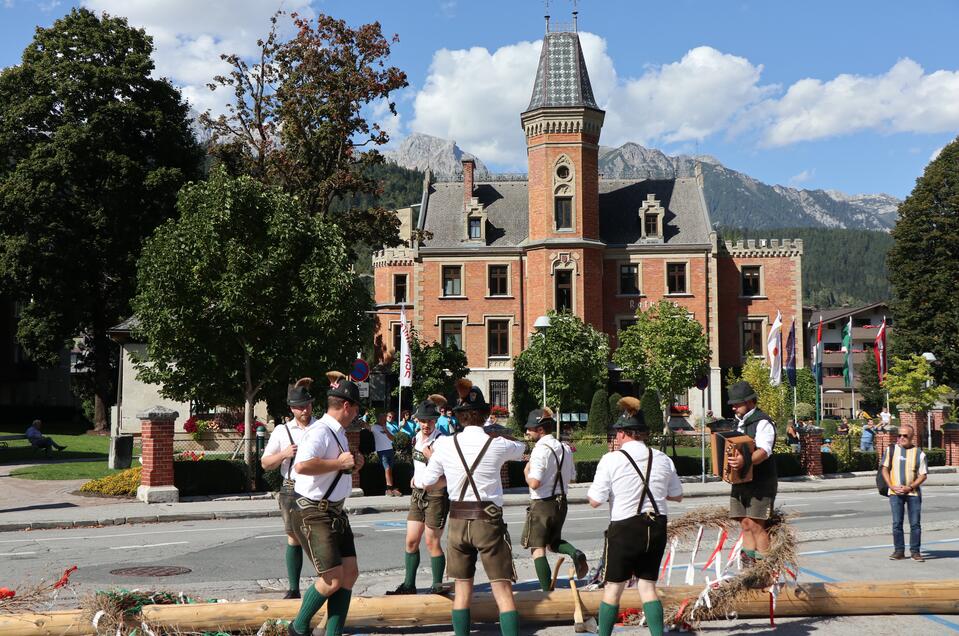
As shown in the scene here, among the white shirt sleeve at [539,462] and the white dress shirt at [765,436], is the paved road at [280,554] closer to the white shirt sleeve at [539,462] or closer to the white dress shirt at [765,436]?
the white shirt sleeve at [539,462]

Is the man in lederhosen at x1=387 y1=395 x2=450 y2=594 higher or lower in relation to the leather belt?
lower

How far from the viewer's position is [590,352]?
4200 cm

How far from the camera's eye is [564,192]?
49500 mm

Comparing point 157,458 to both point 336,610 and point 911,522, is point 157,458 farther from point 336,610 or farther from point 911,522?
point 911,522

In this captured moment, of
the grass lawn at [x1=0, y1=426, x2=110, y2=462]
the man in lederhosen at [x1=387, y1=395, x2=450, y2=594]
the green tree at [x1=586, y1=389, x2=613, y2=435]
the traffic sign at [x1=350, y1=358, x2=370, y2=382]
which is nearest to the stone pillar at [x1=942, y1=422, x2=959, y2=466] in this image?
the green tree at [x1=586, y1=389, x2=613, y2=435]

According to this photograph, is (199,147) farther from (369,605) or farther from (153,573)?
(369,605)

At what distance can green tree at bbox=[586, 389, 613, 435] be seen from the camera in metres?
41.9

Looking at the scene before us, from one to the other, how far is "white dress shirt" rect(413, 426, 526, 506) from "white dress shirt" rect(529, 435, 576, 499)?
48.0 inches

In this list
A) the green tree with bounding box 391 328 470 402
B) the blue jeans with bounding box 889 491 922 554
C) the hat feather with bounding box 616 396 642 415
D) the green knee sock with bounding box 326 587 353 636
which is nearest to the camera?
the green knee sock with bounding box 326 587 353 636

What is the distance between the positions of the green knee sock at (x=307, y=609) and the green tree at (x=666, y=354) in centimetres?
3535

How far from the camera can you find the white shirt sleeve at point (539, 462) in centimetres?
877

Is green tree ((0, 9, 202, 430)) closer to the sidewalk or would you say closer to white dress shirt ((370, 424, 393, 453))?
the sidewalk

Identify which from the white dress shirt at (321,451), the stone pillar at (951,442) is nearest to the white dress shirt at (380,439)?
the white dress shirt at (321,451)

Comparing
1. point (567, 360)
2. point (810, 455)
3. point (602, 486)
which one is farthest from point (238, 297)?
point (567, 360)
